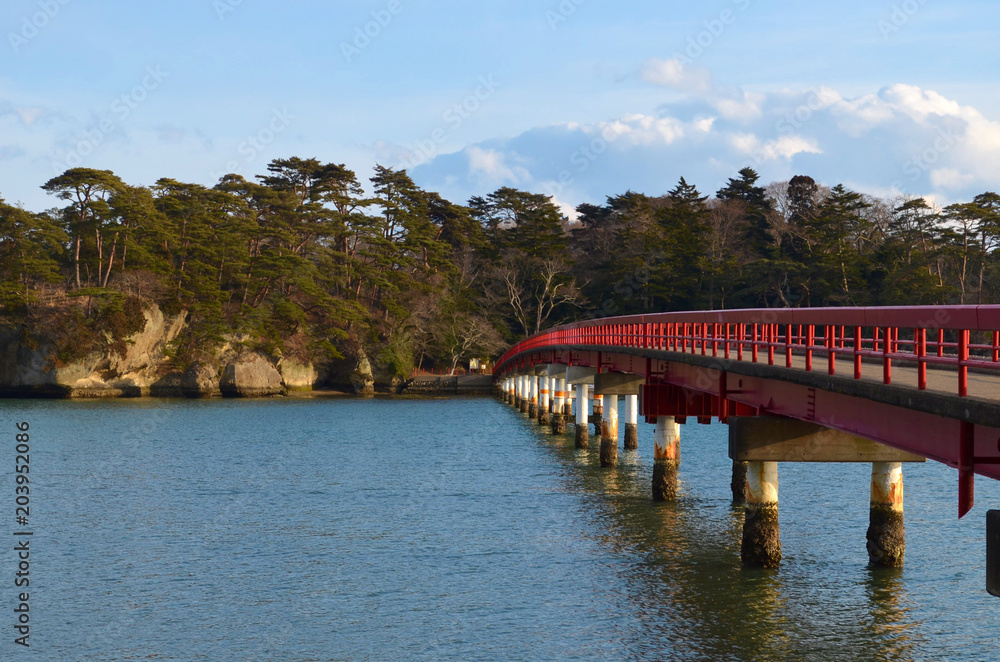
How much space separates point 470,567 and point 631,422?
20.3 meters

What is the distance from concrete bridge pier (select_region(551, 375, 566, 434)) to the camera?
51688mm

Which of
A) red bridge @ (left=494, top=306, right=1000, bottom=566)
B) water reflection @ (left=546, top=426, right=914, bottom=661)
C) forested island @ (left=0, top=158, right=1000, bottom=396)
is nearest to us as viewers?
red bridge @ (left=494, top=306, right=1000, bottom=566)

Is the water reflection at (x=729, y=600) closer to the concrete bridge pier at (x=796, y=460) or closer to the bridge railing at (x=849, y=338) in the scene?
the concrete bridge pier at (x=796, y=460)

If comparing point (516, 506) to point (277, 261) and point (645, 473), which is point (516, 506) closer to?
point (645, 473)

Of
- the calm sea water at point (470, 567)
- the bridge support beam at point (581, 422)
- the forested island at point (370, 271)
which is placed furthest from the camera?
the forested island at point (370, 271)

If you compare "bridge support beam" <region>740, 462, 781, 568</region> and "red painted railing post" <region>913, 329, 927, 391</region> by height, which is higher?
"red painted railing post" <region>913, 329, 927, 391</region>

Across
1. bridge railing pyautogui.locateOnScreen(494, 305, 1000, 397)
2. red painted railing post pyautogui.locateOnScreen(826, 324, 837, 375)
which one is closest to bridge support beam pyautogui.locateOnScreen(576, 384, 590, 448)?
bridge railing pyautogui.locateOnScreen(494, 305, 1000, 397)

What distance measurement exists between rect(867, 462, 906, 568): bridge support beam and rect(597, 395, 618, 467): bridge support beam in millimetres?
16607

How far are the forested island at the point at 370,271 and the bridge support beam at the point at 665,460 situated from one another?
43.1 meters

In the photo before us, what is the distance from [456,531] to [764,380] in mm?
9197

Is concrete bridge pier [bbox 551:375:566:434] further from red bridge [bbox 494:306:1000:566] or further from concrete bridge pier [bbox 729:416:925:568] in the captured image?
concrete bridge pier [bbox 729:416:925:568]

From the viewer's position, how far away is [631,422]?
39.7 metres

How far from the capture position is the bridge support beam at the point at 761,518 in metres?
19.0

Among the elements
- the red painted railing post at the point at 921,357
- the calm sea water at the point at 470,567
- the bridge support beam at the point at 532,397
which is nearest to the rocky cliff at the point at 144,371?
the bridge support beam at the point at 532,397
